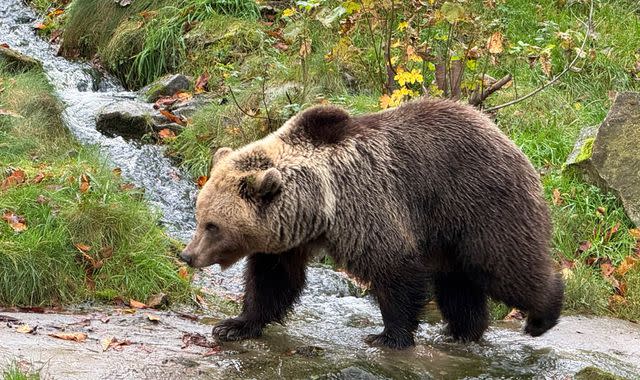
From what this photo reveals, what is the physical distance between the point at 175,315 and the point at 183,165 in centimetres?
336

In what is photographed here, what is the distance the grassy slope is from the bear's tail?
148cm

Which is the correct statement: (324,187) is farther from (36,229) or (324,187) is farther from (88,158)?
(88,158)

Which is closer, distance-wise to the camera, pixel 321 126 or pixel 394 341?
pixel 394 341

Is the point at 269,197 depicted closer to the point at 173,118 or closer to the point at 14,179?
the point at 14,179

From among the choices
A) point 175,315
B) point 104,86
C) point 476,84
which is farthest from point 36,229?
point 104,86

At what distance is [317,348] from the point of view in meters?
6.02

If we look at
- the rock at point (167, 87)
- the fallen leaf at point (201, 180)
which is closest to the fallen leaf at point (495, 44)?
the fallen leaf at point (201, 180)

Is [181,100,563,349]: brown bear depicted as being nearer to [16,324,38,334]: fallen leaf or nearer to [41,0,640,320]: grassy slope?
[16,324,38,334]: fallen leaf

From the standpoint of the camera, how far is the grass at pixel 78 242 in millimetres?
6965

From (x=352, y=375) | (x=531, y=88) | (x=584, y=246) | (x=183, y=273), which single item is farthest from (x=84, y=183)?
(x=531, y=88)

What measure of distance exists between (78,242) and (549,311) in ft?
11.7

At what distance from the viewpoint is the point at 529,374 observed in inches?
235

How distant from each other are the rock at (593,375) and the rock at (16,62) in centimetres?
807

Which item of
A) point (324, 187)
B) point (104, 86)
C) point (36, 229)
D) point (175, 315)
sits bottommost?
point (175, 315)
